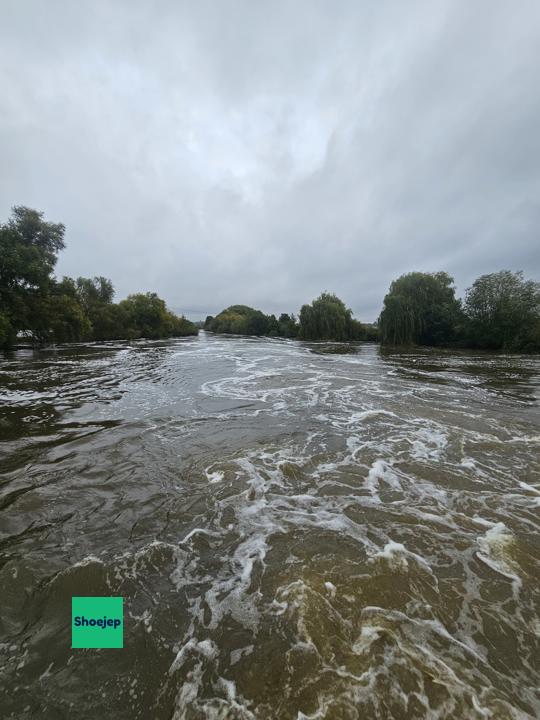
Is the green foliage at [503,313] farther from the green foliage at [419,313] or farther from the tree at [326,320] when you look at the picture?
the tree at [326,320]

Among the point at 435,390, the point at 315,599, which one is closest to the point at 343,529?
the point at 315,599

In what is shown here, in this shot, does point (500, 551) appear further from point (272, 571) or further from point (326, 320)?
point (326, 320)

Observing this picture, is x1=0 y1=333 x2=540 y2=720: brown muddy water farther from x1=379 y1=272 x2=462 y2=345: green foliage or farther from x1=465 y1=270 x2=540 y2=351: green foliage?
x1=379 y1=272 x2=462 y2=345: green foliage

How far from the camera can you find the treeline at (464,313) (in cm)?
3741

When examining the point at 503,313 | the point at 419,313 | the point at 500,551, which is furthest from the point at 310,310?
the point at 500,551

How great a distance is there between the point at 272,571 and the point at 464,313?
2096 inches

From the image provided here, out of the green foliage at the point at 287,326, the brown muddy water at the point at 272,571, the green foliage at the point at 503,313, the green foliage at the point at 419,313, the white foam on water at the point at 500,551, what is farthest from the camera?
the green foliage at the point at 287,326

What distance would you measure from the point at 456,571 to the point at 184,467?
4.51m

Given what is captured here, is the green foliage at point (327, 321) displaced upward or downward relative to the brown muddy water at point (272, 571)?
upward

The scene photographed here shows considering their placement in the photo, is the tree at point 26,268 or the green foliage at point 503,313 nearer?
the tree at point 26,268

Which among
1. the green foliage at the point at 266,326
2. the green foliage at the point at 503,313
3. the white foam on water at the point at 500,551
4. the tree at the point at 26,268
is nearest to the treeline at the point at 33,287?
the tree at the point at 26,268

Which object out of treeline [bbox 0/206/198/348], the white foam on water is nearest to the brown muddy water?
the white foam on water

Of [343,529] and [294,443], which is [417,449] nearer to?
[294,443]

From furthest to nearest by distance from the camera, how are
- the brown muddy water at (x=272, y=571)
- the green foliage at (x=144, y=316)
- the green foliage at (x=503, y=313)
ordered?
the green foliage at (x=144, y=316) < the green foliage at (x=503, y=313) < the brown muddy water at (x=272, y=571)
